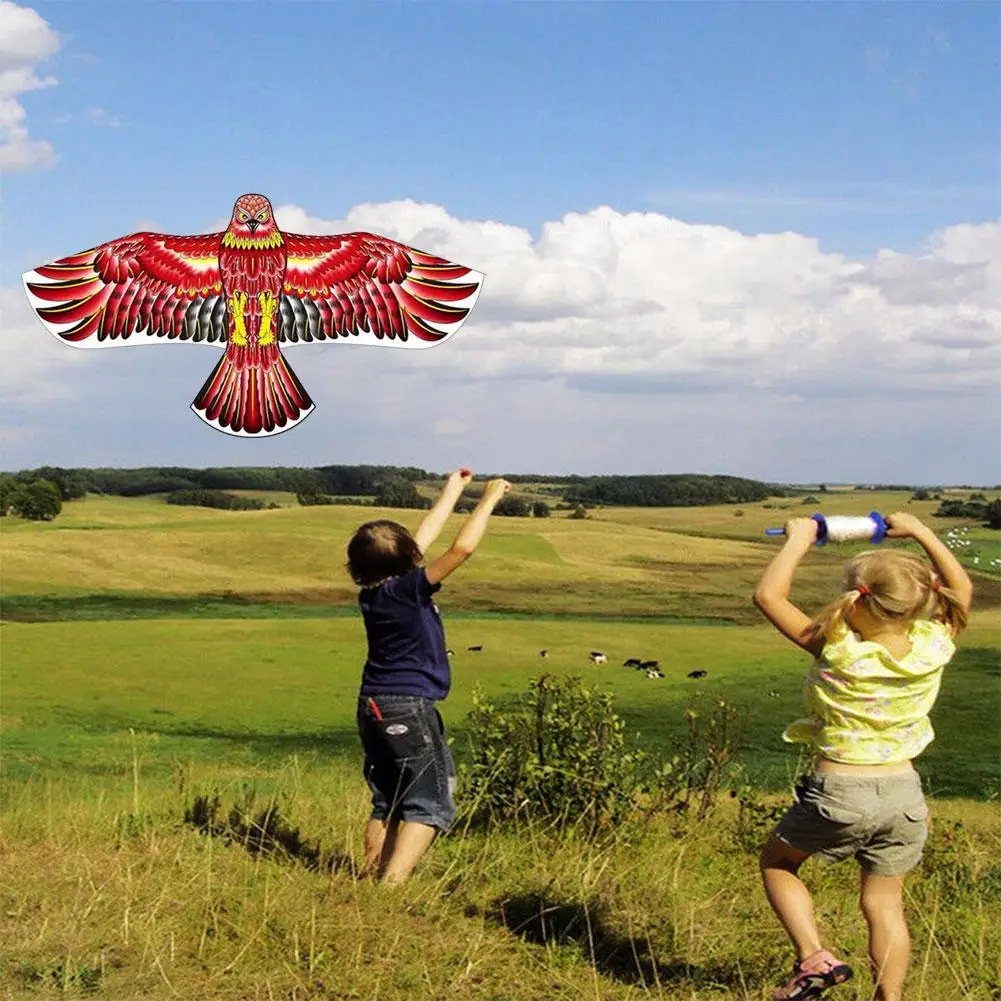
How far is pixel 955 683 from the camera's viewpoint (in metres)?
23.5

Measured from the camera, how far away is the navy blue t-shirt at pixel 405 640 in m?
5.23

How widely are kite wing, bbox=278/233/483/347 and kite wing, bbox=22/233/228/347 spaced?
1.62 feet

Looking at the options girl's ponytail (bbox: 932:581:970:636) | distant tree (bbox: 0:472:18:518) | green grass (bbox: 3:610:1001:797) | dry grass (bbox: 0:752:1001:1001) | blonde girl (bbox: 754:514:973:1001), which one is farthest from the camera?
distant tree (bbox: 0:472:18:518)

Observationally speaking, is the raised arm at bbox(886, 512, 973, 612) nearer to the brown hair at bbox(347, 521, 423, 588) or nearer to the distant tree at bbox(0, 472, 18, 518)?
the brown hair at bbox(347, 521, 423, 588)

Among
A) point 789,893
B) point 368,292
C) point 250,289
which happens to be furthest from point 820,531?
point 250,289

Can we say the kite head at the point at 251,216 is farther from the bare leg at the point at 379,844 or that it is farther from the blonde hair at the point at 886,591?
the blonde hair at the point at 886,591

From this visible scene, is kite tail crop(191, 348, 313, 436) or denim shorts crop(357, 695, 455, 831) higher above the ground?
kite tail crop(191, 348, 313, 436)

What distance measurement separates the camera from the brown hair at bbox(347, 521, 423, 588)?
530 cm

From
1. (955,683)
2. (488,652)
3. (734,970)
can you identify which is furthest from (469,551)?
(955,683)

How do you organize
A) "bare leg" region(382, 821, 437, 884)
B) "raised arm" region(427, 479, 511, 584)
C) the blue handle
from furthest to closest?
1. "bare leg" region(382, 821, 437, 884)
2. "raised arm" region(427, 479, 511, 584)
3. the blue handle

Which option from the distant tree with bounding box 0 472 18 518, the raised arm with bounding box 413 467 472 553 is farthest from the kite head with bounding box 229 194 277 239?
the distant tree with bounding box 0 472 18 518

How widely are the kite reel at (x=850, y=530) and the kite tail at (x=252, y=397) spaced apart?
3032 millimetres

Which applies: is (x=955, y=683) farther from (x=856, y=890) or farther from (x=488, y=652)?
(x=856, y=890)

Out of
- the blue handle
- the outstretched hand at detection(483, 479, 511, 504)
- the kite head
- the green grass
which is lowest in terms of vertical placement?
the green grass
